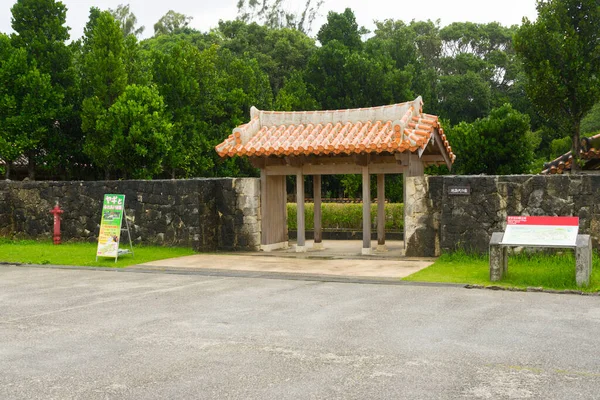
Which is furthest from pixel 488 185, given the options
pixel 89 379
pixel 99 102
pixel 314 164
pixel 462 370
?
pixel 99 102

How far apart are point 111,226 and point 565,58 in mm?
12197

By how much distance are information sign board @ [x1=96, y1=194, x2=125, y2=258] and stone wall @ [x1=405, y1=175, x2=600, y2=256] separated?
6626 millimetres

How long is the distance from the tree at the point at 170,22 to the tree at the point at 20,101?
47.0 metres

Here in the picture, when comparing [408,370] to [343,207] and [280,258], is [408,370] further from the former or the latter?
[343,207]

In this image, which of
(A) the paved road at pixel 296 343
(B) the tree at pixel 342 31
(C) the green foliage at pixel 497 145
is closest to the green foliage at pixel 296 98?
(B) the tree at pixel 342 31

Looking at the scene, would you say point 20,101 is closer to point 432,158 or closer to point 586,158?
point 432,158

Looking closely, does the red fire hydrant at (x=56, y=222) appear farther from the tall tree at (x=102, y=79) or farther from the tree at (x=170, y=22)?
the tree at (x=170, y=22)

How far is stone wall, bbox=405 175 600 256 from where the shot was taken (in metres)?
14.0

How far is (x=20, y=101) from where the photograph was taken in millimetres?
24766

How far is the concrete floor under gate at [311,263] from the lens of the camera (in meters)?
13.7

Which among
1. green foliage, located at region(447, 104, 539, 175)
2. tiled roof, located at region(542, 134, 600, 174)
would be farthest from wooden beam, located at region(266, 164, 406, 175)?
green foliage, located at region(447, 104, 539, 175)

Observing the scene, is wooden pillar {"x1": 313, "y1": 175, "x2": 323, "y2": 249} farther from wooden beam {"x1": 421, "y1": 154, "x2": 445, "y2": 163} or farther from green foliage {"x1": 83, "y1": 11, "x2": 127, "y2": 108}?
green foliage {"x1": 83, "y1": 11, "x2": 127, "y2": 108}

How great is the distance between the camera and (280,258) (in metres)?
16.3

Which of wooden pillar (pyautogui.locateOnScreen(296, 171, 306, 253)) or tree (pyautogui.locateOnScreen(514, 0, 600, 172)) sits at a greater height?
tree (pyautogui.locateOnScreen(514, 0, 600, 172))
